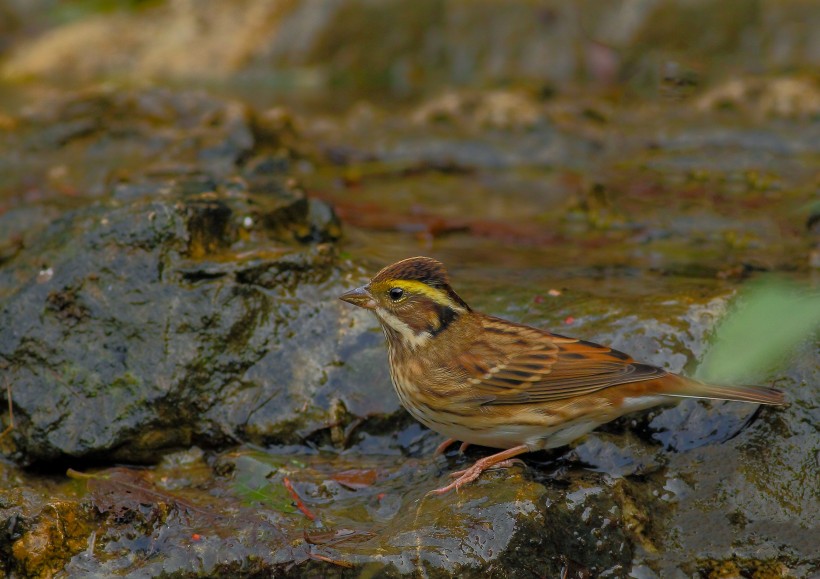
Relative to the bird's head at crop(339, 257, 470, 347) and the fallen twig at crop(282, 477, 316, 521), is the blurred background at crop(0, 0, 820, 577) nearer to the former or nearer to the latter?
the fallen twig at crop(282, 477, 316, 521)

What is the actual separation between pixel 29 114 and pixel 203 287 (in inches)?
234

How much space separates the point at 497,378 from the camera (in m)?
5.56

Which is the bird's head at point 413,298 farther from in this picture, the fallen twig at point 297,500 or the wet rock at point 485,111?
the wet rock at point 485,111

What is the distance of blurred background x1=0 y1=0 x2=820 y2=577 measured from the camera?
5.12 meters

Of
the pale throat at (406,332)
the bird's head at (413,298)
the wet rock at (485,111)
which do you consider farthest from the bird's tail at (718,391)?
the wet rock at (485,111)

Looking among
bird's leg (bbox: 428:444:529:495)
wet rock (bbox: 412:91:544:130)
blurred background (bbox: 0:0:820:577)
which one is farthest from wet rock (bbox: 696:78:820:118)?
bird's leg (bbox: 428:444:529:495)

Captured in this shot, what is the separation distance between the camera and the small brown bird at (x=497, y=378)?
538 cm

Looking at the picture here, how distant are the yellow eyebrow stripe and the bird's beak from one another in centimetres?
17

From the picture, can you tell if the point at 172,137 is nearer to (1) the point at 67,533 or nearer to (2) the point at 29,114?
(2) the point at 29,114

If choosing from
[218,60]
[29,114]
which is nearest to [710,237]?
[29,114]

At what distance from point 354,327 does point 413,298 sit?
660mm

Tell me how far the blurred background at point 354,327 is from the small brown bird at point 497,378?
0.28 m

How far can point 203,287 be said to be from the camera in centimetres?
632

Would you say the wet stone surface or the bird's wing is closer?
A: the wet stone surface
